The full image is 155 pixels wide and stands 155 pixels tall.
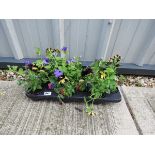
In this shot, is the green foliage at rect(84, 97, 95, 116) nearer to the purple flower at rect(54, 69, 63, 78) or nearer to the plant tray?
the plant tray

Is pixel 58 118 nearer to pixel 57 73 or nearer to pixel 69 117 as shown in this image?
pixel 69 117

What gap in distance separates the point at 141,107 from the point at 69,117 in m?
0.84

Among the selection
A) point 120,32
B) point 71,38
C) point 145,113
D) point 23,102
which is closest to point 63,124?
point 23,102

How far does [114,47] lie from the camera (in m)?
2.26

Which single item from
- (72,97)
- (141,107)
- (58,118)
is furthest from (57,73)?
(141,107)

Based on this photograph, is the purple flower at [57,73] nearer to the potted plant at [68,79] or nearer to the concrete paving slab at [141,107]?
the potted plant at [68,79]

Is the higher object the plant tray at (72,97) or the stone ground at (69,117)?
the plant tray at (72,97)

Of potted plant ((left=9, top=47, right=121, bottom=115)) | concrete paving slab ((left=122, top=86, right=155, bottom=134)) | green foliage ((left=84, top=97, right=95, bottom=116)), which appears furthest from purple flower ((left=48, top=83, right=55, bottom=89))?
concrete paving slab ((left=122, top=86, right=155, bottom=134))

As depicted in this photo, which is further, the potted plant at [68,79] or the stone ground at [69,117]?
the potted plant at [68,79]

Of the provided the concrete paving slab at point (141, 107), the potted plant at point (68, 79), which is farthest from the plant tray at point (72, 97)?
the concrete paving slab at point (141, 107)

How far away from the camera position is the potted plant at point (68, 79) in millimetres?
1623

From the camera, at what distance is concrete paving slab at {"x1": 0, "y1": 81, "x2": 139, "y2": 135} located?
146 centimetres

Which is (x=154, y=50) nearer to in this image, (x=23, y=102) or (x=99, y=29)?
(x=99, y=29)

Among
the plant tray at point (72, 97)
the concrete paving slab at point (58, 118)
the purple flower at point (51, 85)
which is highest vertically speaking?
the purple flower at point (51, 85)
